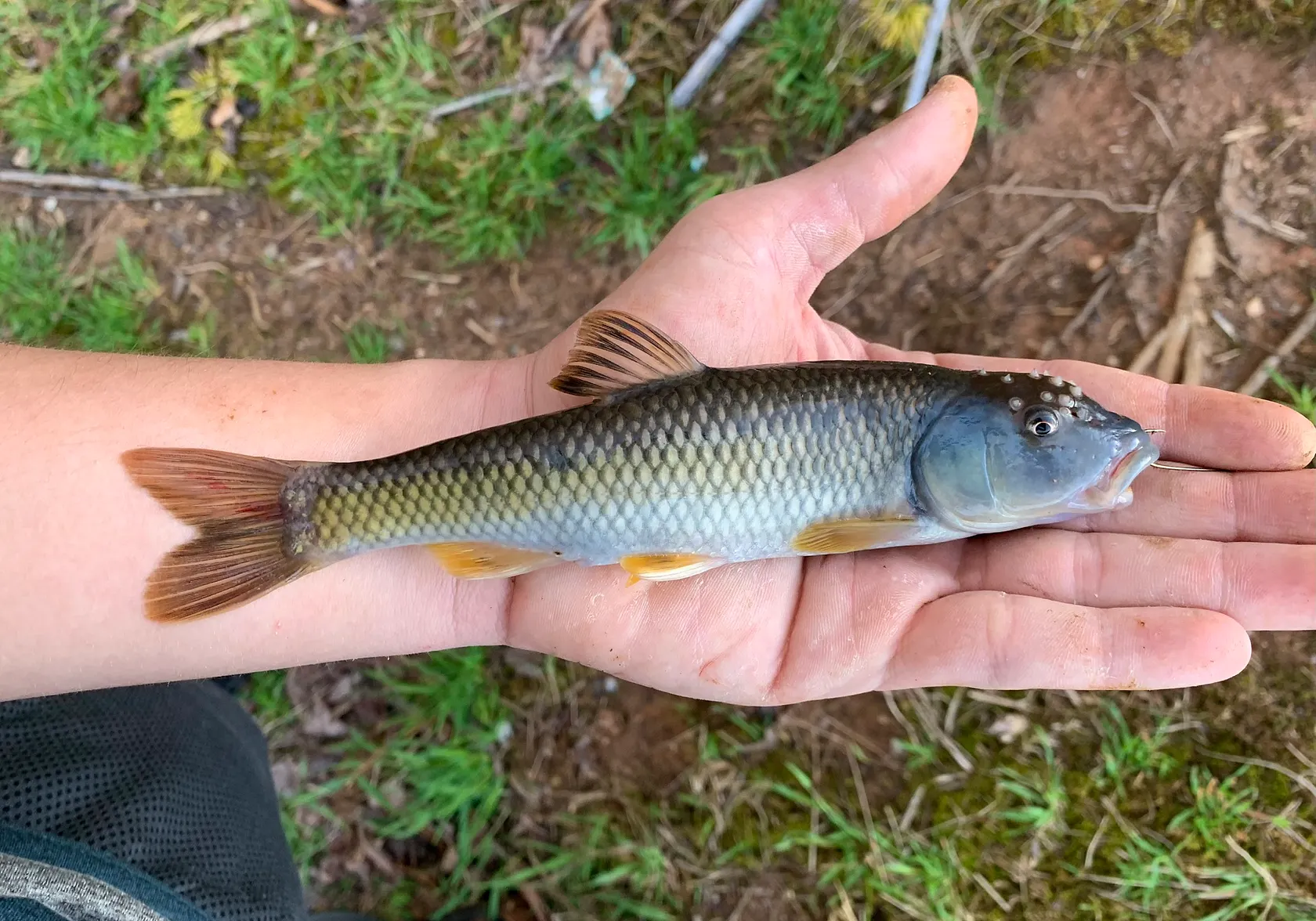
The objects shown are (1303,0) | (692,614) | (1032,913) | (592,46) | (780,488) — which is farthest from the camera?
(592,46)

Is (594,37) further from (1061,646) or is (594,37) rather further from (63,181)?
(1061,646)

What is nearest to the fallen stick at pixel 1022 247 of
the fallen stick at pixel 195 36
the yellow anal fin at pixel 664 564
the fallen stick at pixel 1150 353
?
the fallen stick at pixel 1150 353

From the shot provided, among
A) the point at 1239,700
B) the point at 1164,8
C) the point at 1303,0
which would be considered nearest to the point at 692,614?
the point at 1239,700

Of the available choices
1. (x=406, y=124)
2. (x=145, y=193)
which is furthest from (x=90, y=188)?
(x=406, y=124)

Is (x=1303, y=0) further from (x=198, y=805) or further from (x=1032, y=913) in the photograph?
(x=198, y=805)

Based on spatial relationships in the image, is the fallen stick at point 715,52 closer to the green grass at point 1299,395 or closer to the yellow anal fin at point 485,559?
the yellow anal fin at point 485,559

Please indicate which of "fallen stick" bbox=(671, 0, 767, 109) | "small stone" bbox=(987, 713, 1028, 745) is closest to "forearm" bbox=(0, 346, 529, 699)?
"fallen stick" bbox=(671, 0, 767, 109)
